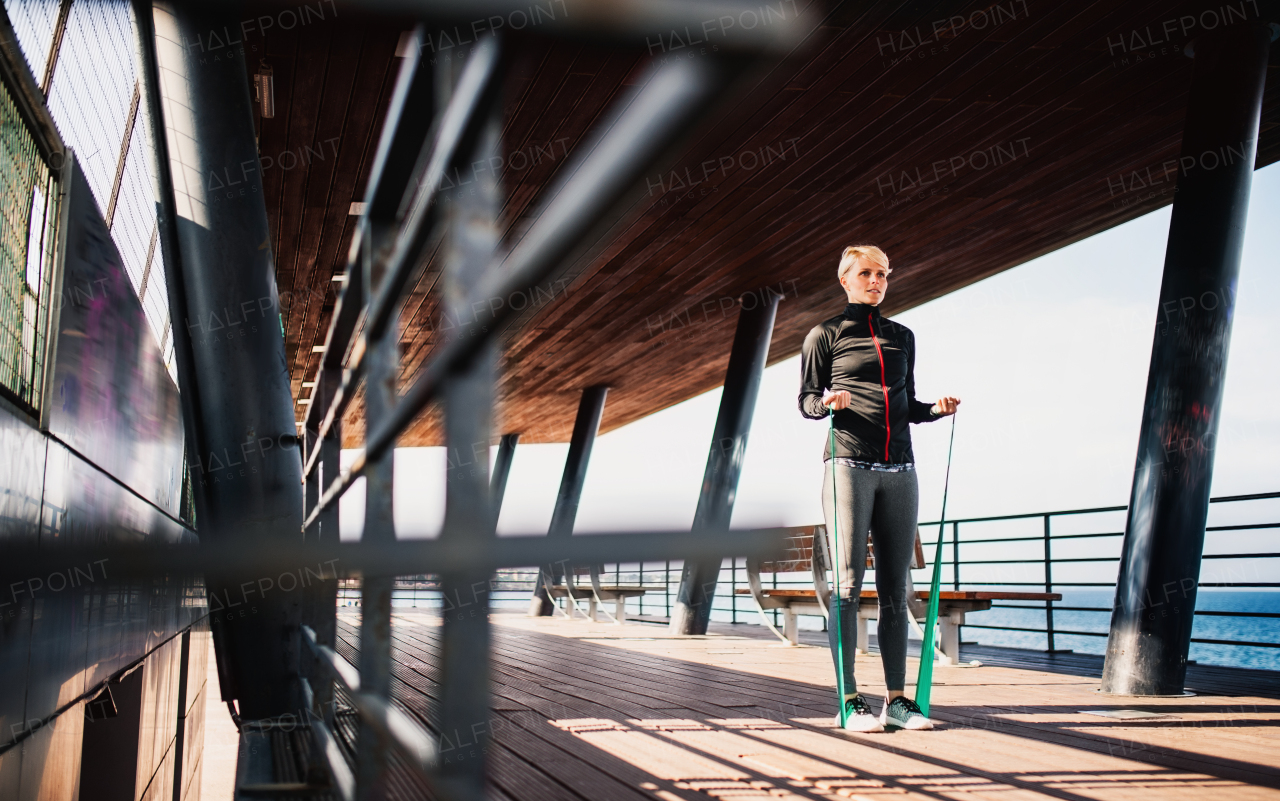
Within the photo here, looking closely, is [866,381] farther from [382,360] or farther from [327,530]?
[382,360]

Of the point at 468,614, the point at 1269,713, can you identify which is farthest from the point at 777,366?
the point at 468,614

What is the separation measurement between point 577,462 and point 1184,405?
10305 mm

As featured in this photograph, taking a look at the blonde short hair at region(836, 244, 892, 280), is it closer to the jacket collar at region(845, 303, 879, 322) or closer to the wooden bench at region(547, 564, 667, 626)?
the jacket collar at region(845, 303, 879, 322)

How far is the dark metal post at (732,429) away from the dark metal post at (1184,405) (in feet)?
15.2

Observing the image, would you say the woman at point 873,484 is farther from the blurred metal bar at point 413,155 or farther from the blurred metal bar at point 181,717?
the blurred metal bar at point 181,717

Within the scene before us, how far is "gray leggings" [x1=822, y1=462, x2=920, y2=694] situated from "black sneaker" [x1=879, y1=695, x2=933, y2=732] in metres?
0.05

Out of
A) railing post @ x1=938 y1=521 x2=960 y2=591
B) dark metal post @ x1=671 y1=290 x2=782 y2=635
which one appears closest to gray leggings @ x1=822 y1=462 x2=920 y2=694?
railing post @ x1=938 y1=521 x2=960 y2=591

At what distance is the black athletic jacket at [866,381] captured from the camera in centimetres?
282

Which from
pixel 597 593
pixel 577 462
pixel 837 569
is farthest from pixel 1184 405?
pixel 577 462

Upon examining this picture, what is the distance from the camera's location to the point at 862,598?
571 centimetres

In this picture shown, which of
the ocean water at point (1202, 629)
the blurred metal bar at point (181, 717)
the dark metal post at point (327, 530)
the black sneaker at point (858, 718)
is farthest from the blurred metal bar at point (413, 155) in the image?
the ocean water at point (1202, 629)

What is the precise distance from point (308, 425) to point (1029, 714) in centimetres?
266

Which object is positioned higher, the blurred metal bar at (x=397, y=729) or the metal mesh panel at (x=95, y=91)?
the metal mesh panel at (x=95, y=91)

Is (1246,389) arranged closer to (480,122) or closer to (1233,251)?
(1233,251)
